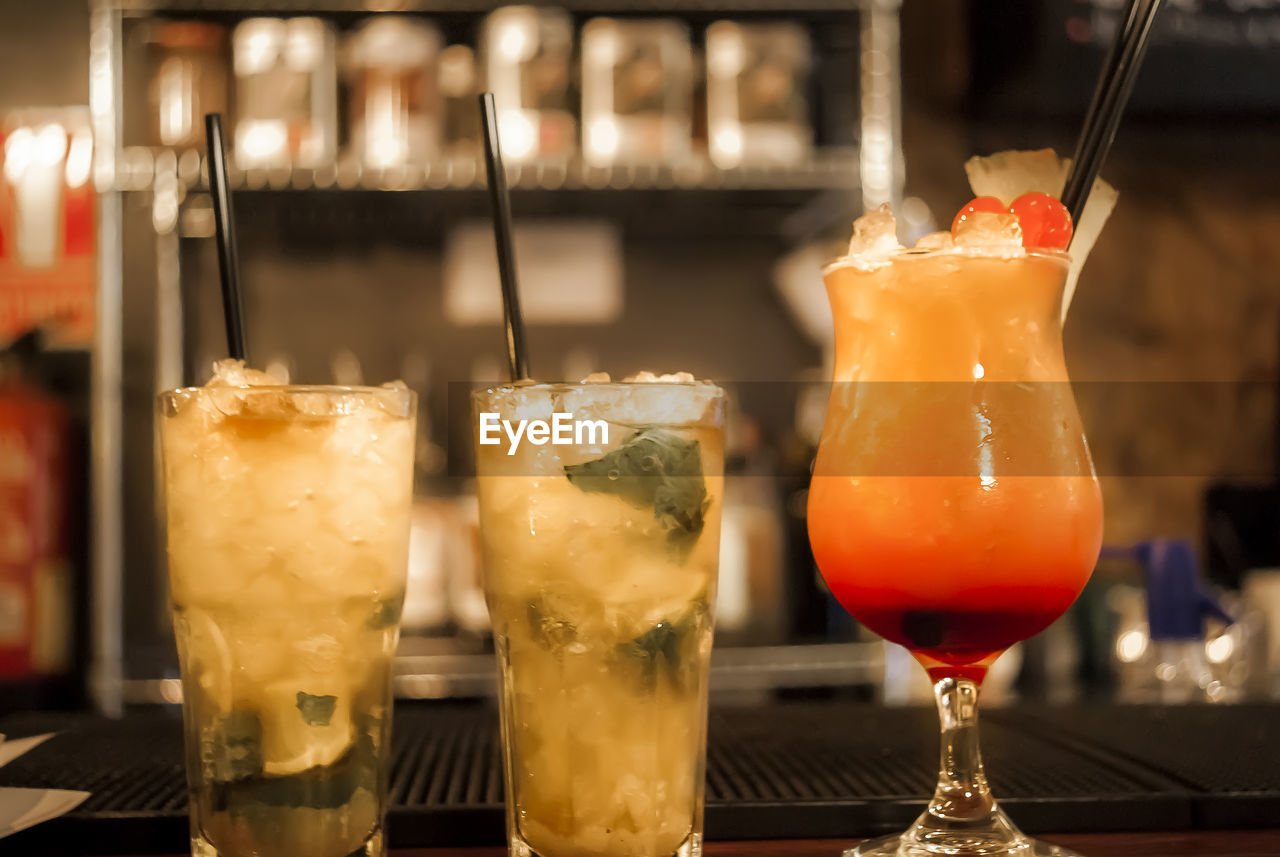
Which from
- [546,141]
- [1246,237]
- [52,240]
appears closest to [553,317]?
[546,141]

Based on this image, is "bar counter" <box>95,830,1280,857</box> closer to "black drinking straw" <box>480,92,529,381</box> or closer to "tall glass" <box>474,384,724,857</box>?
"tall glass" <box>474,384,724,857</box>

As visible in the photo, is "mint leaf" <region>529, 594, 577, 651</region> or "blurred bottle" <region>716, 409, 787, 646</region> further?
"blurred bottle" <region>716, 409, 787, 646</region>

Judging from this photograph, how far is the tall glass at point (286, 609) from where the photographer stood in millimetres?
682

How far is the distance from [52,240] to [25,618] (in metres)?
0.83

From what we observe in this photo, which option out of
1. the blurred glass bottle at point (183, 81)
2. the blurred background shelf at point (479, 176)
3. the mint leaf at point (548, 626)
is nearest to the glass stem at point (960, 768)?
the mint leaf at point (548, 626)

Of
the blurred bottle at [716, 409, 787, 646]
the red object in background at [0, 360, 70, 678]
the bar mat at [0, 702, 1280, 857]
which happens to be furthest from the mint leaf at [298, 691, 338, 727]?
the red object in background at [0, 360, 70, 678]

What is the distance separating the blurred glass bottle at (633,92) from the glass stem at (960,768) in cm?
179

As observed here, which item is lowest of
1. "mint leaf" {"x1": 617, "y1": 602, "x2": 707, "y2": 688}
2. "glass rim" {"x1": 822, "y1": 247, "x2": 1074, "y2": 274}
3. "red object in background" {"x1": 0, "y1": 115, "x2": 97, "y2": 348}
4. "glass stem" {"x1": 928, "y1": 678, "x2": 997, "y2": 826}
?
"glass stem" {"x1": 928, "y1": 678, "x2": 997, "y2": 826}

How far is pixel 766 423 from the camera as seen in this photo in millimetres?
2809

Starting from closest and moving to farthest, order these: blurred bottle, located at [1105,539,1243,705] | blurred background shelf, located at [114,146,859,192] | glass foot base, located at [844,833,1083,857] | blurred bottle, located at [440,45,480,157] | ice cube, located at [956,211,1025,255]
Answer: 1. glass foot base, located at [844,833,1083,857]
2. ice cube, located at [956,211,1025,255]
3. blurred bottle, located at [1105,539,1243,705]
4. blurred background shelf, located at [114,146,859,192]
5. blurred bottle, located at [440,45,480,157]

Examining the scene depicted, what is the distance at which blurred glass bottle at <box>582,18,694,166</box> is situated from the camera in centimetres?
239

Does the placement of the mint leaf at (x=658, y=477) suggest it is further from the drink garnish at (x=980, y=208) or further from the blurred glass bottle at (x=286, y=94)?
the blurred glass bottle at (x=286, y=94)

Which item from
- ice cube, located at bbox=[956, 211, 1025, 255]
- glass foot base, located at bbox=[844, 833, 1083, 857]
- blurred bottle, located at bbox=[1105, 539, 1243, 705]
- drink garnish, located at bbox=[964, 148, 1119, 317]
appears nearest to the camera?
glass foot base, located at bbox=[844, 833, 1083, 857]

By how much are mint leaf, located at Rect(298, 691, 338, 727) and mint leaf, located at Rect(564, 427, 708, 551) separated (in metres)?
0.21
